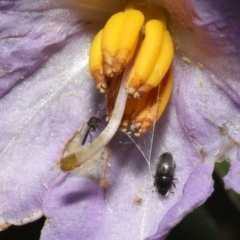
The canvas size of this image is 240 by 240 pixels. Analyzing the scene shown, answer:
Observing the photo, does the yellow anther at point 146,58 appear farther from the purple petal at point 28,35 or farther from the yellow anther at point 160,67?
the purple petal at point 28,35

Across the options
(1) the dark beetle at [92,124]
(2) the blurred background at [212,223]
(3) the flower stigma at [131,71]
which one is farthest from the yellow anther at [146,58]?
(2) the blurred background at [212,223]

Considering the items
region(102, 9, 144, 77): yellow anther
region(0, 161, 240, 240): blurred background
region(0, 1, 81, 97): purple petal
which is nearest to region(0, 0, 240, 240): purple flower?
Result: region(0, 1, 81, 97): purple petal

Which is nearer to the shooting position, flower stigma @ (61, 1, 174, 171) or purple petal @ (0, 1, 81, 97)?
flower stigma @ (61, 1, 174, 171)

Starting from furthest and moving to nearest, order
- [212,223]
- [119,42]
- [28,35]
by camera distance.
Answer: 1. [212,223]
2. [28,35]
3. [119,42]

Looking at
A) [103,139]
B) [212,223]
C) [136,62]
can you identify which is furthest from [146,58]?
[212,223]

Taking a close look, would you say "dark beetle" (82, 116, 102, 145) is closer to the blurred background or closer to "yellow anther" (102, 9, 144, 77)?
"yellow anther" (102, 9, 144, 77)

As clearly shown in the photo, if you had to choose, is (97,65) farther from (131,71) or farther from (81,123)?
(81,123)
